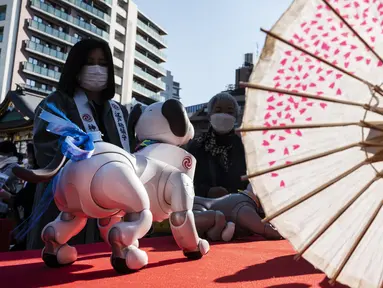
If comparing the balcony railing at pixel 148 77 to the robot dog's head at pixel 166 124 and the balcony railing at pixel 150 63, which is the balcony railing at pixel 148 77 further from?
the robot dog's head at pixel 166 124

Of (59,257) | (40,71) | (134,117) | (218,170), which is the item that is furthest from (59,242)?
(40,71)

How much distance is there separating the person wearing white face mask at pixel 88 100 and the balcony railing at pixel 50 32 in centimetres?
2087

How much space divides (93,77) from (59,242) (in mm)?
1113

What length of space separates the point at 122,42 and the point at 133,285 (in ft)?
91.9

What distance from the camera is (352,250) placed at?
3.45ft

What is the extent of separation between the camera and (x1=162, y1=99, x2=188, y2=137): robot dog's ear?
82.1 inches

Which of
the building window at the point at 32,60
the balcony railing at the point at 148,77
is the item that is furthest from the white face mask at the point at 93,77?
the balcony railing at the point at 148,77

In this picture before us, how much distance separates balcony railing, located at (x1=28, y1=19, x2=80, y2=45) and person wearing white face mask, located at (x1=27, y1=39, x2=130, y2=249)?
20.9 metres

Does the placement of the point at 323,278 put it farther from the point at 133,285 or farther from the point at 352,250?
the point at 133,285

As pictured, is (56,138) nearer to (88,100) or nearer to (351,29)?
(88,100)

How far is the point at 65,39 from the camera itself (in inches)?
892

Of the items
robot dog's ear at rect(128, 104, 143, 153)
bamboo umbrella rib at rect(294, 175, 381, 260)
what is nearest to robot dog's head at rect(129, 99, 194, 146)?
robot dog's ear at rect(128, 104, 143, 153)

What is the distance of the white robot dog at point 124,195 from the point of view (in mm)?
1543

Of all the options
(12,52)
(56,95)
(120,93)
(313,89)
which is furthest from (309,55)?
(120,93)
